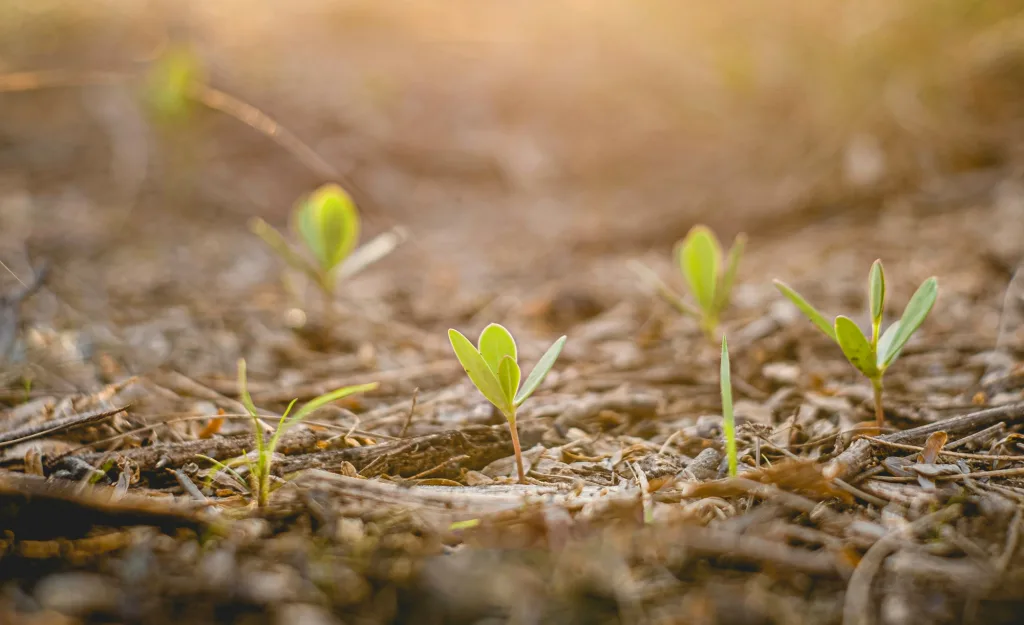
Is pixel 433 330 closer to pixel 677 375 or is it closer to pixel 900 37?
pixel 677 375

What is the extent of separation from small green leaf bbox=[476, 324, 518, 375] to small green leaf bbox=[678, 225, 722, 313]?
2.05ft

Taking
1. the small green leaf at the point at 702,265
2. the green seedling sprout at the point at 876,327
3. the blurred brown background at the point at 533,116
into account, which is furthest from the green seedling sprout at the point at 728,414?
the blurred brown background at the point at 533,116

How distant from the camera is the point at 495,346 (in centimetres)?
84

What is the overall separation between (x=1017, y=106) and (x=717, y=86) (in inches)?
65.8

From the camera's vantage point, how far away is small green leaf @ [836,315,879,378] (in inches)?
32.3

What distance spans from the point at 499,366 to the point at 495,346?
66 millimetres

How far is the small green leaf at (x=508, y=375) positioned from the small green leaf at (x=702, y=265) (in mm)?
656

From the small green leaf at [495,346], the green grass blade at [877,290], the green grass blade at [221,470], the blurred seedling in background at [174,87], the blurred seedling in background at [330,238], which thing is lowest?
the green grass blade at [221,470]

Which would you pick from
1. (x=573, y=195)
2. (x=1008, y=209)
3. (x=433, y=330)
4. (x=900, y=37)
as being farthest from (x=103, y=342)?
(x=900, y=37)

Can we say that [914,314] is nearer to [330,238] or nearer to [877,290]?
[877,290]

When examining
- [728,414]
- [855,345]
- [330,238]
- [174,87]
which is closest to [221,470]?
[728,414]

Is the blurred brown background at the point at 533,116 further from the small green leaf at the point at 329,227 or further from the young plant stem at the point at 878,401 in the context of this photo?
the young plant stem at the point at 878,401

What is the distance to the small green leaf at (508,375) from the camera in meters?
0.78

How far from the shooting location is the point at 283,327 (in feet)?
5.32
